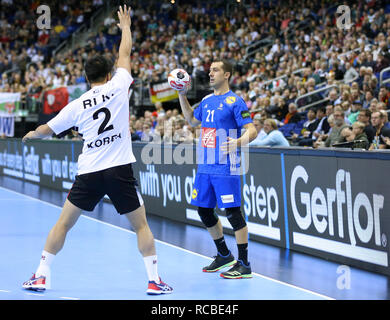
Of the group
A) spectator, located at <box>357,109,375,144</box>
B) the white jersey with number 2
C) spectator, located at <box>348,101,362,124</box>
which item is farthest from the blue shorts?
spectator, located at <box>348,101,362,124</box>

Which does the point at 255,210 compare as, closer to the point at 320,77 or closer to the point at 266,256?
the point at 266,256

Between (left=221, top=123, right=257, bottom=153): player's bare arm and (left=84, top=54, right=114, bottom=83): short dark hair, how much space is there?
4.71 ft

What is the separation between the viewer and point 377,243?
697 cm

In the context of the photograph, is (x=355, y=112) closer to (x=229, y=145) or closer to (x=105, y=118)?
(x=229, y=145)

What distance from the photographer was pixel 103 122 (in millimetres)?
5715

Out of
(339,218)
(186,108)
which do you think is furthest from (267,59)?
(186,108)

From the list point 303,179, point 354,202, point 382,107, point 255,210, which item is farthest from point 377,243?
point 382,107

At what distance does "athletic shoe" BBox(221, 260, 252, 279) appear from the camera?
22.1ft

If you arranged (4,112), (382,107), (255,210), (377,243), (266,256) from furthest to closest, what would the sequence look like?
(4,112)
(382,107)
(255,210)
(266,256)
(377,243)

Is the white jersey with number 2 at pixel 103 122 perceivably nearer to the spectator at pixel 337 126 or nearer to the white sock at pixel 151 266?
the white sock at pixel 151 266

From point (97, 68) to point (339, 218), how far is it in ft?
11.3
